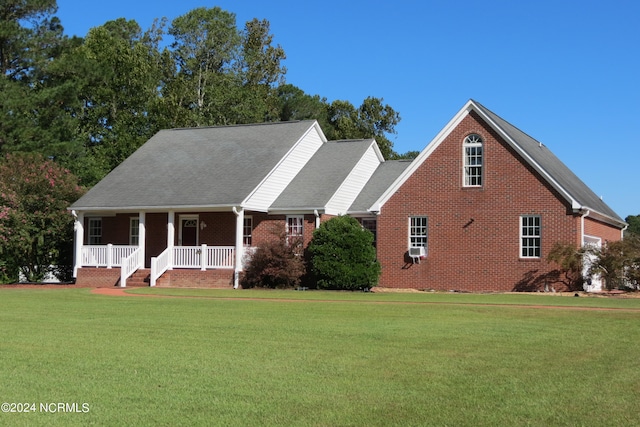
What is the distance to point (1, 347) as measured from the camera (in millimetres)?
12195

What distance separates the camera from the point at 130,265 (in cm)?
3425

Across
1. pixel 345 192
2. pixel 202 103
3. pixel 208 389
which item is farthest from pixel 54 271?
pixel 208 389

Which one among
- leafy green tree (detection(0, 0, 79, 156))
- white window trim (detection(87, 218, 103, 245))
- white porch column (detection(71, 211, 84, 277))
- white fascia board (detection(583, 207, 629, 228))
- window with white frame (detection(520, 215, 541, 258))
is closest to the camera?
window with white frame (detection(520, 215, 541, 258))

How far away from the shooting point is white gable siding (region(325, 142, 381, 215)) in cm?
3416

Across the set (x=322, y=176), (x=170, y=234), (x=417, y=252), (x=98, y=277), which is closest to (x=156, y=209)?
(x=170, y=234)

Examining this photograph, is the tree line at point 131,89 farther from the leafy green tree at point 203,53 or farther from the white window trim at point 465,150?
the white window trim at point 465,150

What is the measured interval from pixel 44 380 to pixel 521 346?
6889mm

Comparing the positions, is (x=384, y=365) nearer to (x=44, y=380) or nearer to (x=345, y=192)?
(x=44, y=380)

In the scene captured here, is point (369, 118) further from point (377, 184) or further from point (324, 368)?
point (324, 368)

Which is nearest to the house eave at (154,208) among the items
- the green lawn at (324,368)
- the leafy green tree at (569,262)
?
the leafy green tree at (569,262)

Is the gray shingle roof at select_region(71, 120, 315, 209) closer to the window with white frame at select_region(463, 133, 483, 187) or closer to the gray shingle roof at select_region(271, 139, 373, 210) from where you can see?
the gray shingle roof at select_region(271, 139, 373, 210)

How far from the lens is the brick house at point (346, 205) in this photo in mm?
30094

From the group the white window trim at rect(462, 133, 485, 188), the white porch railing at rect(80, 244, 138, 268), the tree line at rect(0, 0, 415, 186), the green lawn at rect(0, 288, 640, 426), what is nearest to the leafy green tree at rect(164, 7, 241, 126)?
the tree line at rect(0, 0, 415, 186)

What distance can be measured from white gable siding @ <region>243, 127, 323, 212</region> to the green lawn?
15.6 meters
